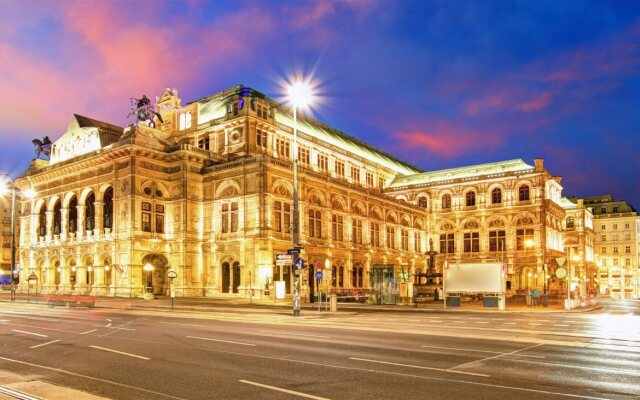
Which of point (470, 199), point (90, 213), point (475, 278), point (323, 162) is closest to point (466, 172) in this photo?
point (470, 199)

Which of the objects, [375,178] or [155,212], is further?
[375,178]

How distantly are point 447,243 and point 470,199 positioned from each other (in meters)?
8.05

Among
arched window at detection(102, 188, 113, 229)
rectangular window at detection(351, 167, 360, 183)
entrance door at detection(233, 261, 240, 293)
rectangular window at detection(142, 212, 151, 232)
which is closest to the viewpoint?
rectangular window at detection(142, 212, 151, 232)

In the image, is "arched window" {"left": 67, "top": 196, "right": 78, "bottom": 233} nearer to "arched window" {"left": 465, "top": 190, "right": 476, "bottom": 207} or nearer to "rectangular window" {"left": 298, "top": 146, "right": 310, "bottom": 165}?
"rectangular window" {"left": 298, "top": 146, "right": 310, "bottom": 165}

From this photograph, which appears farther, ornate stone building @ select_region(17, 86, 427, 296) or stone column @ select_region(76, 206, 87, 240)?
stone column @ select_region(76, 206, 87, 240)

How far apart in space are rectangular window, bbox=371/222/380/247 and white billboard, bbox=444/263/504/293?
35.2m

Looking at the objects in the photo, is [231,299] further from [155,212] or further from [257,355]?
[257,355]

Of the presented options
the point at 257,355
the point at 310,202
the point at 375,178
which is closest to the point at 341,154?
the point at 375,178

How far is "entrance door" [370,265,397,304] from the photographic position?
47.5 m

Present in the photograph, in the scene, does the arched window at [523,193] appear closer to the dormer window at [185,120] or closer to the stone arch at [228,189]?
the stone arch at [228,189]

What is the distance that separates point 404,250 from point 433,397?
77.0m

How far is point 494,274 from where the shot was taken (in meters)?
41.2

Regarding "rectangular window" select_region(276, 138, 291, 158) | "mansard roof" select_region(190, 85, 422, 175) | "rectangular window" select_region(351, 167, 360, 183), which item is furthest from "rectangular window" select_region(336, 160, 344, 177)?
"rectangular window" select_region(276, 138, 291, 158)

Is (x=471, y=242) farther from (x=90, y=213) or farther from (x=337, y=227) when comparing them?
(x=90, y=213)
